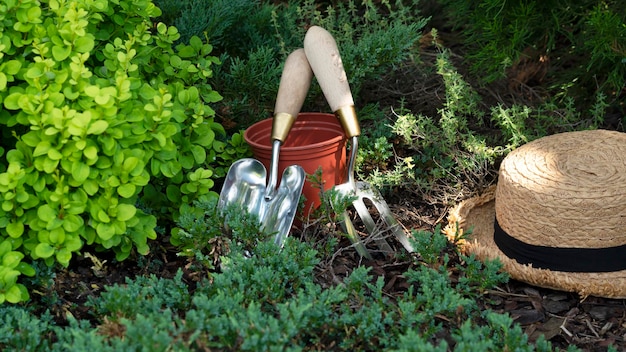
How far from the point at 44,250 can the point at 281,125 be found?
0.90 metres

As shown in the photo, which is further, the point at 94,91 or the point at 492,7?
the point at 492,7

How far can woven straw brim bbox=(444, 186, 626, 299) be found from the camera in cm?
233

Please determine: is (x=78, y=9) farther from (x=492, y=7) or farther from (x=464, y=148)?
(x=492, y=7)

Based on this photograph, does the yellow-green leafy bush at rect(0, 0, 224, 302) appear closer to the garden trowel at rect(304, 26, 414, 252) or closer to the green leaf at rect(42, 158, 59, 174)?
the green leaf at rect(42, 158, 59, 174)

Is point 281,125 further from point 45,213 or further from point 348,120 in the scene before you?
point 45,213

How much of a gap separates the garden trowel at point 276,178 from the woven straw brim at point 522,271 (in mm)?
558

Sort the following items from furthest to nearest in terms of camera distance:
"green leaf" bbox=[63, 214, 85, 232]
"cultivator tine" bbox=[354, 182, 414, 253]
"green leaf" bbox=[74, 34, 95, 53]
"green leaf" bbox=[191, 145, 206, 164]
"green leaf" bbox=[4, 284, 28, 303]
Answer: "cultivator tine" bbox=[354, 182, 414, 253] → "green leaf" bbox=[191, 145, 206, 164] → "green leaf" bbox=[74, 34, 95, 53] → "green leaf" bbox=[63, 214, 85, 232] → "green leaf" bbox=[4, 284, 28, 303]

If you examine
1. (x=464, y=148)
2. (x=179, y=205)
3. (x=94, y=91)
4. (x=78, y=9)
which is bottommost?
(x=464, y=148)

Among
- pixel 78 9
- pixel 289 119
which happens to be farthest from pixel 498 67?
pixel 78 9

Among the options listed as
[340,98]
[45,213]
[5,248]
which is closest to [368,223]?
[340,98]

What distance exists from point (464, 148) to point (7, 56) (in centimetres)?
171

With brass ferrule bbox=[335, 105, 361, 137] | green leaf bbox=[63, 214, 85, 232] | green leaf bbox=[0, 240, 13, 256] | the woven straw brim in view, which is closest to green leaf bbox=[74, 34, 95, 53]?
green leaf bbox=[63, 214, 85, 232]

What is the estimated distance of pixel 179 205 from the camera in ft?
8.51

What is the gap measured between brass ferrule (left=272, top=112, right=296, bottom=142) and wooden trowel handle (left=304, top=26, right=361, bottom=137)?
0.50ft
